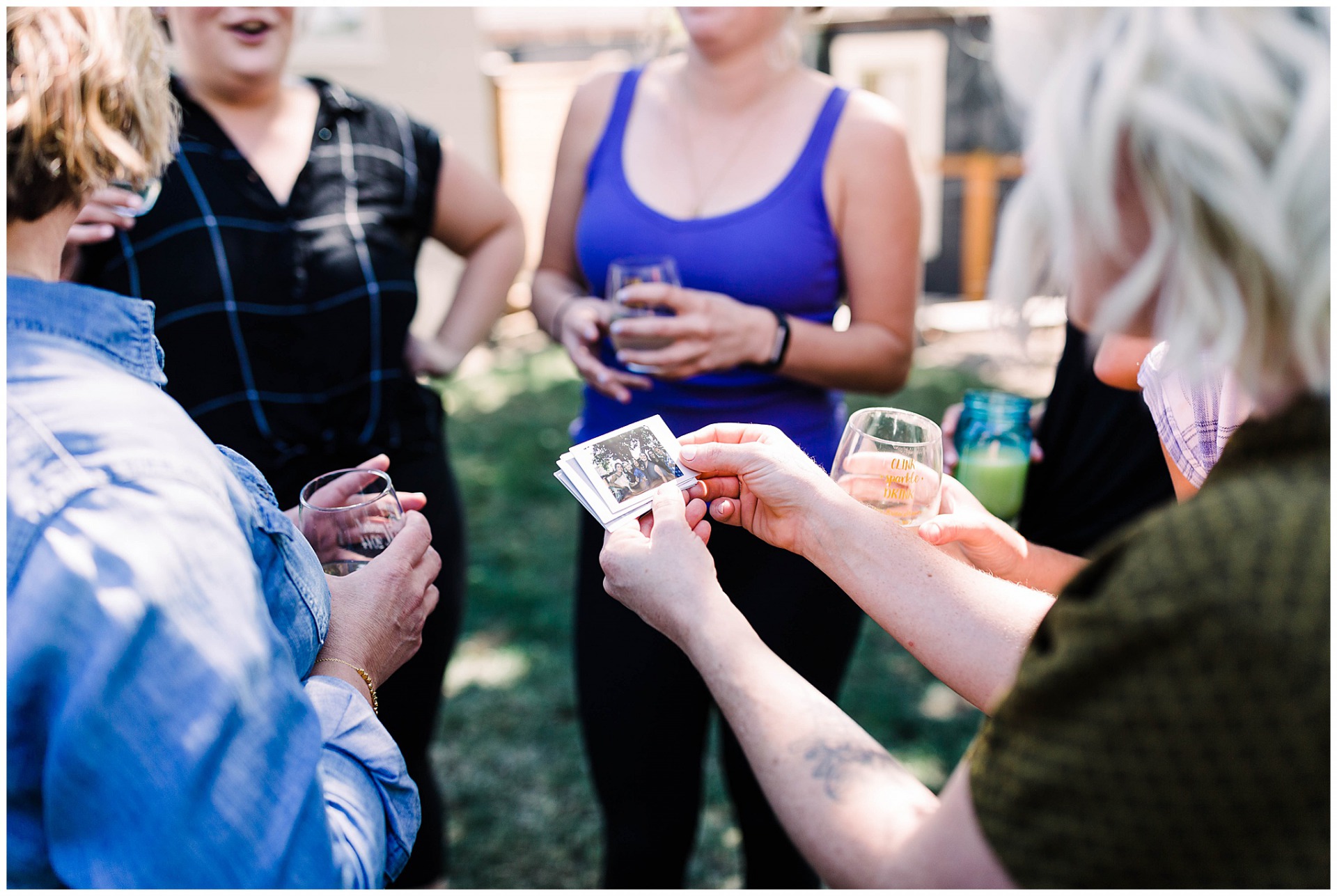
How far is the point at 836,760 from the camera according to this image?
120 centimetres

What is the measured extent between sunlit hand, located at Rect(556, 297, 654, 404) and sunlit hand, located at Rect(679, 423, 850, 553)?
54cm

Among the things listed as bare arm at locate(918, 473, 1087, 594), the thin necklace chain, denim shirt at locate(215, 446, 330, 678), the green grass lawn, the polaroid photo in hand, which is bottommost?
the green grass lawn

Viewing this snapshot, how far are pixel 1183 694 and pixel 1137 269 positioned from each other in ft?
1.29

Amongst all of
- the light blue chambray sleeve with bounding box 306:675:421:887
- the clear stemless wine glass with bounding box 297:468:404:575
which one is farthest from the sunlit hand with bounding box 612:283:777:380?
the light blue chambray sleeve with bounding box 306:675:421:887

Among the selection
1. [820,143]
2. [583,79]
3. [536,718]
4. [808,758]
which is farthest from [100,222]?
[583,79]

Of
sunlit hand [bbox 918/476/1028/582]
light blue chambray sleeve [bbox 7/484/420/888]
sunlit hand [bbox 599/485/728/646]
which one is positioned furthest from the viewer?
sunlit hand [bbox 918/476/1028/582]

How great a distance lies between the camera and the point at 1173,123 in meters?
0.84

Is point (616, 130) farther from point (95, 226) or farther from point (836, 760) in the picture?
point (836, 760)

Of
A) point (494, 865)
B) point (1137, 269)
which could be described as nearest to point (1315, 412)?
point (1137, 269)

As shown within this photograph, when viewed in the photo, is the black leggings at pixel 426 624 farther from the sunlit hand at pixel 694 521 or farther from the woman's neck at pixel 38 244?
the woman's neck at pixel 38 244

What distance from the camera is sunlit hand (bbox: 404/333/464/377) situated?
2.76 meters

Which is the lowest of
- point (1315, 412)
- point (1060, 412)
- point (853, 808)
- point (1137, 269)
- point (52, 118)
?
point (1060, 412)

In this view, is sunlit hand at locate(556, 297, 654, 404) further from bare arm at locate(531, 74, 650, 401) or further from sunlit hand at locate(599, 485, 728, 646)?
sunlit hand at locate(599, 485, 728, 646)

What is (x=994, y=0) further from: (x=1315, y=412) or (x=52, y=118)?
(x=52, y=118)
